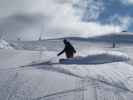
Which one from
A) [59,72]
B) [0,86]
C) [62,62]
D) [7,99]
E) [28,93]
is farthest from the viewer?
[62,62]

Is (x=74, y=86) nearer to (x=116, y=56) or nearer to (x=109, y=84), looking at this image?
(x=109, y=84)

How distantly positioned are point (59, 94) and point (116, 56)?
750cm

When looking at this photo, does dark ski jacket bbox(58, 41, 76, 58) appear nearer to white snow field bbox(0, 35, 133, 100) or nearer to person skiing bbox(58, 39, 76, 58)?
person skiing bbox(58, 39, 76, 58)

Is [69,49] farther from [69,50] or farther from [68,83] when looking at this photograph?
[68,83]

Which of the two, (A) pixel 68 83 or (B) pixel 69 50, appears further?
(B) pixel 69 50

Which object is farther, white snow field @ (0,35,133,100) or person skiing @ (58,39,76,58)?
person skiing @ (58,39,76,58)

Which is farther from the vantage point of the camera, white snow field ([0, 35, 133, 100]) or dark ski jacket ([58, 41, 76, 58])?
dark ski jacket ([58, 41, 76, 58])

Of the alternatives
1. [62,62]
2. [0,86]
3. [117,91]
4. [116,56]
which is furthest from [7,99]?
[116,56]

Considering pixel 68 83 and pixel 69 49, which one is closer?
pixel 68 83

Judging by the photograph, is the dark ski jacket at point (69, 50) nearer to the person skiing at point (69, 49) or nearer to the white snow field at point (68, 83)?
the person skiing at point (69, 49)

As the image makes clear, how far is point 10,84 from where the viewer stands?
9156 mm

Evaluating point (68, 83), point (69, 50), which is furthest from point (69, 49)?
point (68, 83)

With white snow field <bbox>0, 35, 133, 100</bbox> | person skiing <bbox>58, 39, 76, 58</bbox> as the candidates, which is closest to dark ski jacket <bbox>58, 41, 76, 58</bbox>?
person skiing <bbox>58, 39, 76, 58</bbox>

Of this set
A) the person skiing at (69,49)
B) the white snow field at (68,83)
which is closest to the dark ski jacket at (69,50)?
the person skiing at (69,49)
